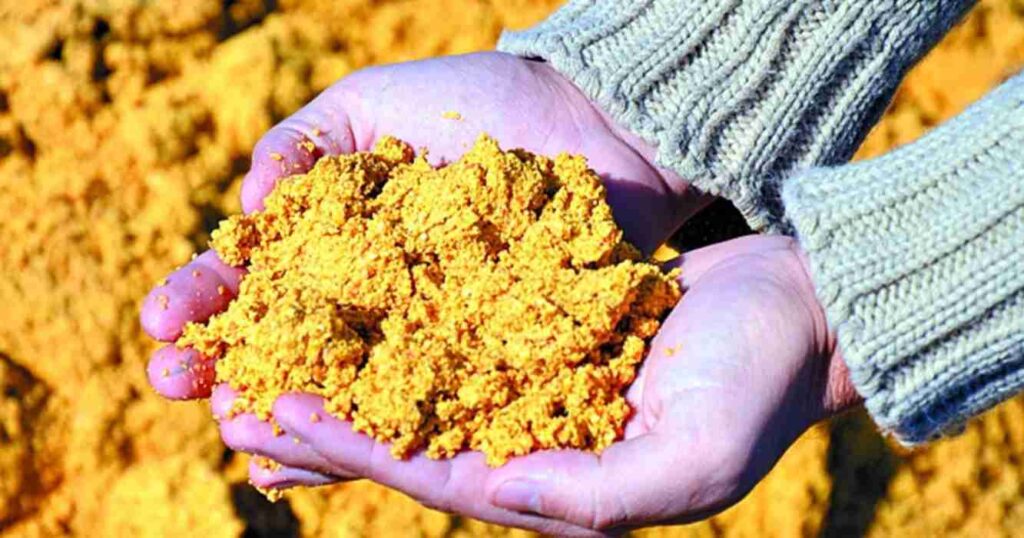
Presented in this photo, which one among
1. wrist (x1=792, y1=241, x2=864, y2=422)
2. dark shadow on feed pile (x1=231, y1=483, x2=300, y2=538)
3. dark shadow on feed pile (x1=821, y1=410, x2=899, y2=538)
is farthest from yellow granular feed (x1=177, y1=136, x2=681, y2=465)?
dark shadow on feed pile (x1=821, y1=410, x2=899, y2=538)

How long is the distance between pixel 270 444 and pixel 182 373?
0.63 ft

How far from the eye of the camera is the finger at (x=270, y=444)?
150cm

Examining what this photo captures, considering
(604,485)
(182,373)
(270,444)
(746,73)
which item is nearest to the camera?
(604,485)

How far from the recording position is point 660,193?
1956mm

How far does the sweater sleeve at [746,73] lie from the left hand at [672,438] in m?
0.32

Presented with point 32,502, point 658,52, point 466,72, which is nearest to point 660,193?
point 658,52

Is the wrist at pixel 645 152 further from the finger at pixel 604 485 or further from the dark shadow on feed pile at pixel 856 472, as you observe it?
the dark shadow on feed pile at pixel 856 472

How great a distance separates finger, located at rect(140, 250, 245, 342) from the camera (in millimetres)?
1650

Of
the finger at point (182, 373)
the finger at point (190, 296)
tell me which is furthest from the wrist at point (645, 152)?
the finger at point (182, 373)

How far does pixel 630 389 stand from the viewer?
1.58 m

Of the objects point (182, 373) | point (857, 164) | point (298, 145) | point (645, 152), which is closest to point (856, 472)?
point (645, 152)

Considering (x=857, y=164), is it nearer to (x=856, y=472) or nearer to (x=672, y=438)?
(x=672, y=438)

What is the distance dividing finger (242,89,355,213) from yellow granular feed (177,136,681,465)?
56mm

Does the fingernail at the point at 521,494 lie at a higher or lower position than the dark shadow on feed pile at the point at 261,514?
higher
